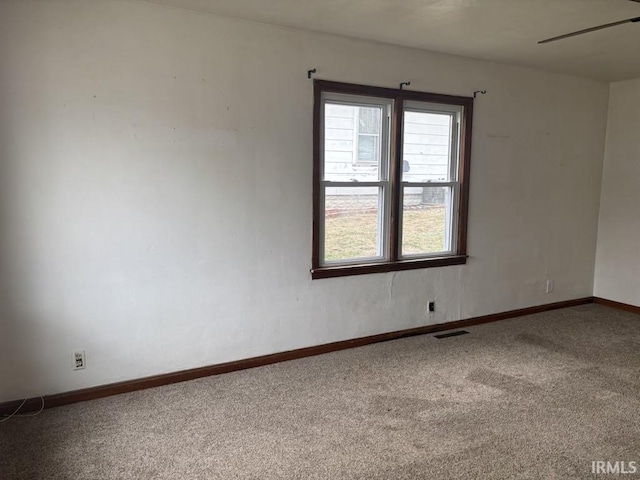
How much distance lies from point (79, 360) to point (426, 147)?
3255 millimetres

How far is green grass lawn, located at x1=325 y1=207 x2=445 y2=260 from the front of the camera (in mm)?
4066

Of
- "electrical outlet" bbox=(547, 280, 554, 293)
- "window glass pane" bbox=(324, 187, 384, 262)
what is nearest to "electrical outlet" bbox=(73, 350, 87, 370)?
"window glass pane" bbox=(324, 187, 384, 262)

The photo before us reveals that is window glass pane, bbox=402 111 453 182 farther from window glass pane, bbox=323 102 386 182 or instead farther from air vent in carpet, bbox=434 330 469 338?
air vent in carpet, bbox=434 330 469 338

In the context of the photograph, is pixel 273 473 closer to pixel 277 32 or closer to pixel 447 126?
pixel 277 32

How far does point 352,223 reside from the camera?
4.14 m

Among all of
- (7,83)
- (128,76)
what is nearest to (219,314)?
(128,76)

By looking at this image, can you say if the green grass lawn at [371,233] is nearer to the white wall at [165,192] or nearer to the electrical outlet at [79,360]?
the white wall at [165,192]

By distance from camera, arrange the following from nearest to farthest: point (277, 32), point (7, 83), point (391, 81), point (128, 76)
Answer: point (7, 83) → point (128, 76) → point (277, 32) → point (391, 81)

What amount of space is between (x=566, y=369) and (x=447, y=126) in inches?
91.0

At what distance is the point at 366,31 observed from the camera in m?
3.68

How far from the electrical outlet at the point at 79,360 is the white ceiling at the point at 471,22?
91.8 inches

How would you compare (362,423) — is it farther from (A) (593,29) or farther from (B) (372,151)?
(A) (593,29)
